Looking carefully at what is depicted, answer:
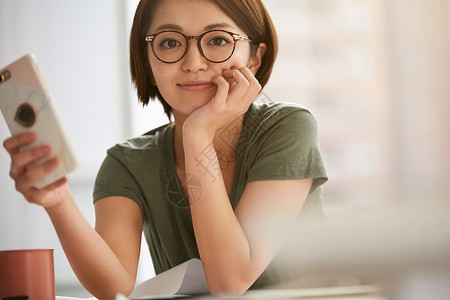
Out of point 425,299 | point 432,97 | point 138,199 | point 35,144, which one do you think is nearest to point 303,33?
point 138,199

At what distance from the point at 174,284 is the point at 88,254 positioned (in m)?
0.22

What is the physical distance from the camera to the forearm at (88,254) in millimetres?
759

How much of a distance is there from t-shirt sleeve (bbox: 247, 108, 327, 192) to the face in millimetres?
150

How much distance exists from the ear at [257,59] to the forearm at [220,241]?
31 cm

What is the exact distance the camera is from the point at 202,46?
38.2 inches

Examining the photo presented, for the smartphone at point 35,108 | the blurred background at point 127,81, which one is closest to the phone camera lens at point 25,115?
the smartphone at point 35,108

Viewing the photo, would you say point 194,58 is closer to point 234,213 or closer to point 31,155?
point 234,213

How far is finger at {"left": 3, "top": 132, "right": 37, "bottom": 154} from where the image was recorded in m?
0.58

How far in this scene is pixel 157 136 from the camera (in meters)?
1.23

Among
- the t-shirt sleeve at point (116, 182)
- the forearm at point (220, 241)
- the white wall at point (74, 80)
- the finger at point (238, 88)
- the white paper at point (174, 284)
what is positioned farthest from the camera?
the white wall at point (74, 80)

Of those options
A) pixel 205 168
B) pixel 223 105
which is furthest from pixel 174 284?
pixel 223 105

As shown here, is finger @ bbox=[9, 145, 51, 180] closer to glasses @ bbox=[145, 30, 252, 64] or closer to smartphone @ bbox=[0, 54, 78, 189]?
smartphone @ bbox=[0, 54, 78, 189]

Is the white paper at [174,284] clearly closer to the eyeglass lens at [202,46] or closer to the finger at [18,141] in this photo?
the finger at [18,141]

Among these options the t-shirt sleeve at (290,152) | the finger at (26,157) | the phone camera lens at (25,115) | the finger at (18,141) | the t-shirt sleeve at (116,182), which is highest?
the phone camera lens at (25,115)
